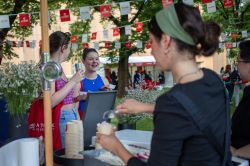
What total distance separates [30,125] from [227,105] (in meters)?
1.11

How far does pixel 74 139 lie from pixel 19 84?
1.17 ft

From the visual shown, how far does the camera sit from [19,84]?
1737 mm

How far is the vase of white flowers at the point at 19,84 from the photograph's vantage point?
1.74 metres

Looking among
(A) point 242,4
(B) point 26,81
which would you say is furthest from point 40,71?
(A) point 242,4

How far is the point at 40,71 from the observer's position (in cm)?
165

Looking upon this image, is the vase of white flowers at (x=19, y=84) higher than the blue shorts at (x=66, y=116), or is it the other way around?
the vase of white flowers at (x=19, y=84)

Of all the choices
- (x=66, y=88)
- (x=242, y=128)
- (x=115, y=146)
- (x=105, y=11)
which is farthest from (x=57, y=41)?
(x=105, y=11)

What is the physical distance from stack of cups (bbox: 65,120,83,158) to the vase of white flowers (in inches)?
9.5

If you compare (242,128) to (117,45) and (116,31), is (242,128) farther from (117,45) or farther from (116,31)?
(116,31)

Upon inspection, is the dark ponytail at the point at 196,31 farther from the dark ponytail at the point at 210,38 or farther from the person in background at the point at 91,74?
the person in background at the point at 91,74

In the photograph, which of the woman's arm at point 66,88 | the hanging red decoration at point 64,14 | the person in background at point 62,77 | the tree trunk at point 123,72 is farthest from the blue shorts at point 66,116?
the tree trunk at point 123,72

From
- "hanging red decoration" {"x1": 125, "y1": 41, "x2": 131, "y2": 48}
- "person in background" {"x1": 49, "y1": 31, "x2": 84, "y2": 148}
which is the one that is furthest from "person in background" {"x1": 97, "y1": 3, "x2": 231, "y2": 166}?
"hanging red decoration" {"x1": 125, "y1": 41, "x2": 131, "y2": 48}

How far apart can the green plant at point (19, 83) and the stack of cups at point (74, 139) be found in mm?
243

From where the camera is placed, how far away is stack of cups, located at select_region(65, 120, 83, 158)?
5.80ft
